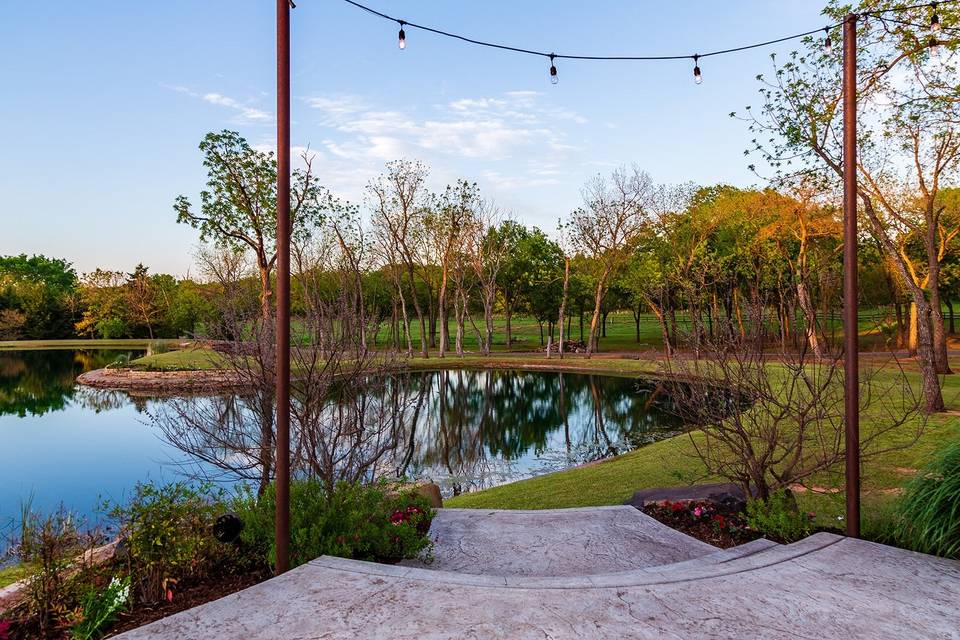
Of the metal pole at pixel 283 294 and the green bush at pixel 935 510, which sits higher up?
the metal pole at pixel 283 294

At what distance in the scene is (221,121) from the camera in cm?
2277

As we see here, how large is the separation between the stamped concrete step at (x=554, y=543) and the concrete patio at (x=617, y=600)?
34 millimetres

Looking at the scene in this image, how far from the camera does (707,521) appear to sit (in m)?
4.99

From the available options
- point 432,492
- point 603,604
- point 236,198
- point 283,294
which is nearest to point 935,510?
point 603,604

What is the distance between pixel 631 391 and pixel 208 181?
19967 millimetres

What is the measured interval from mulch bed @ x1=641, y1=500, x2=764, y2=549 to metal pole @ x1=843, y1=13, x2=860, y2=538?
0.81 meters

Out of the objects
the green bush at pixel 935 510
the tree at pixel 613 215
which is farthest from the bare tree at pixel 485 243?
the green bush at pixel 935 510

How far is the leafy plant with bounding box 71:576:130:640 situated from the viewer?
114 inches

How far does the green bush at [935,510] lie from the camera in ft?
12.4

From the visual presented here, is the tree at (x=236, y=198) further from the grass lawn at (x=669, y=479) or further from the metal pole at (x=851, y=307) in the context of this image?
the metal pole at (x=851, y=307)

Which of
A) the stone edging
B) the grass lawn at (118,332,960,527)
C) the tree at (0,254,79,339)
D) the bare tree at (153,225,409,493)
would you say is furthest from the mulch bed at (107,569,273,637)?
the tree at (0,254,79,339)

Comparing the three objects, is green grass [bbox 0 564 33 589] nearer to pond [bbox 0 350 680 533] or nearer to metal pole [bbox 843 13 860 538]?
pond [bbox 0 350 680 533]

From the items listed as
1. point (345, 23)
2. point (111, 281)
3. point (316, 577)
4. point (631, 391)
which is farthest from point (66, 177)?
point (111, 281)

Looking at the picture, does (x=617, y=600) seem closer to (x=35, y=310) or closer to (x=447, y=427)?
(x=447, y=427)
